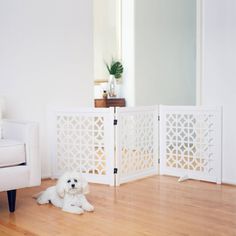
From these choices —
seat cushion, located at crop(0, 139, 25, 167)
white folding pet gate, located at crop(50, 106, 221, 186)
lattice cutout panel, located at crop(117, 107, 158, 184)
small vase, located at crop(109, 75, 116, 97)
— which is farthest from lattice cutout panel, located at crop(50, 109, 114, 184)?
small vase, located at crop(109, 75, 116, 97)

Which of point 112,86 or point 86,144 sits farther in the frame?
point 112,86

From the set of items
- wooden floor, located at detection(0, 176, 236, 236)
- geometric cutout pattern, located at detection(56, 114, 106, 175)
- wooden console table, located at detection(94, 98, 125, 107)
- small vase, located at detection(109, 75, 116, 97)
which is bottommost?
wooden floor, located at detection(0, 176, 236, 236)

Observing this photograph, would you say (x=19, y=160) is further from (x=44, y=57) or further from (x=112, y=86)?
(x=112, y=86)

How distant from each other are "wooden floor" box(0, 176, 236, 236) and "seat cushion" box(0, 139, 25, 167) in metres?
0.38

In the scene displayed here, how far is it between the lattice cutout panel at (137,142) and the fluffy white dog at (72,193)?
0.81 meters

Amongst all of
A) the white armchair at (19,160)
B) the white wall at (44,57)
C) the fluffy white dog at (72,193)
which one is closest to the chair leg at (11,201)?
the white armchair at (19,160)

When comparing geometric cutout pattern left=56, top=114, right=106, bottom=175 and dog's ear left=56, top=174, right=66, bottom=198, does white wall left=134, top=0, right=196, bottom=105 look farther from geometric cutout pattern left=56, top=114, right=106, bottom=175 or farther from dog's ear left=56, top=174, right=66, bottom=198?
dog's ear left=56, top=174, right=66, bottom=198

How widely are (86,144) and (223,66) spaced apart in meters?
1.46

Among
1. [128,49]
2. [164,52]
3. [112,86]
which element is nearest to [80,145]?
[112,86]

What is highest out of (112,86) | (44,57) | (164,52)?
(164,52)

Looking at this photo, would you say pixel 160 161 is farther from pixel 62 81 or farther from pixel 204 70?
pixel 62 81

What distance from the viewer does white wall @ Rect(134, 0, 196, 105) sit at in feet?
18.7

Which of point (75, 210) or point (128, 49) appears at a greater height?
point (128, 49)

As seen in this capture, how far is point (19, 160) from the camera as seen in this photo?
2.89 metres
